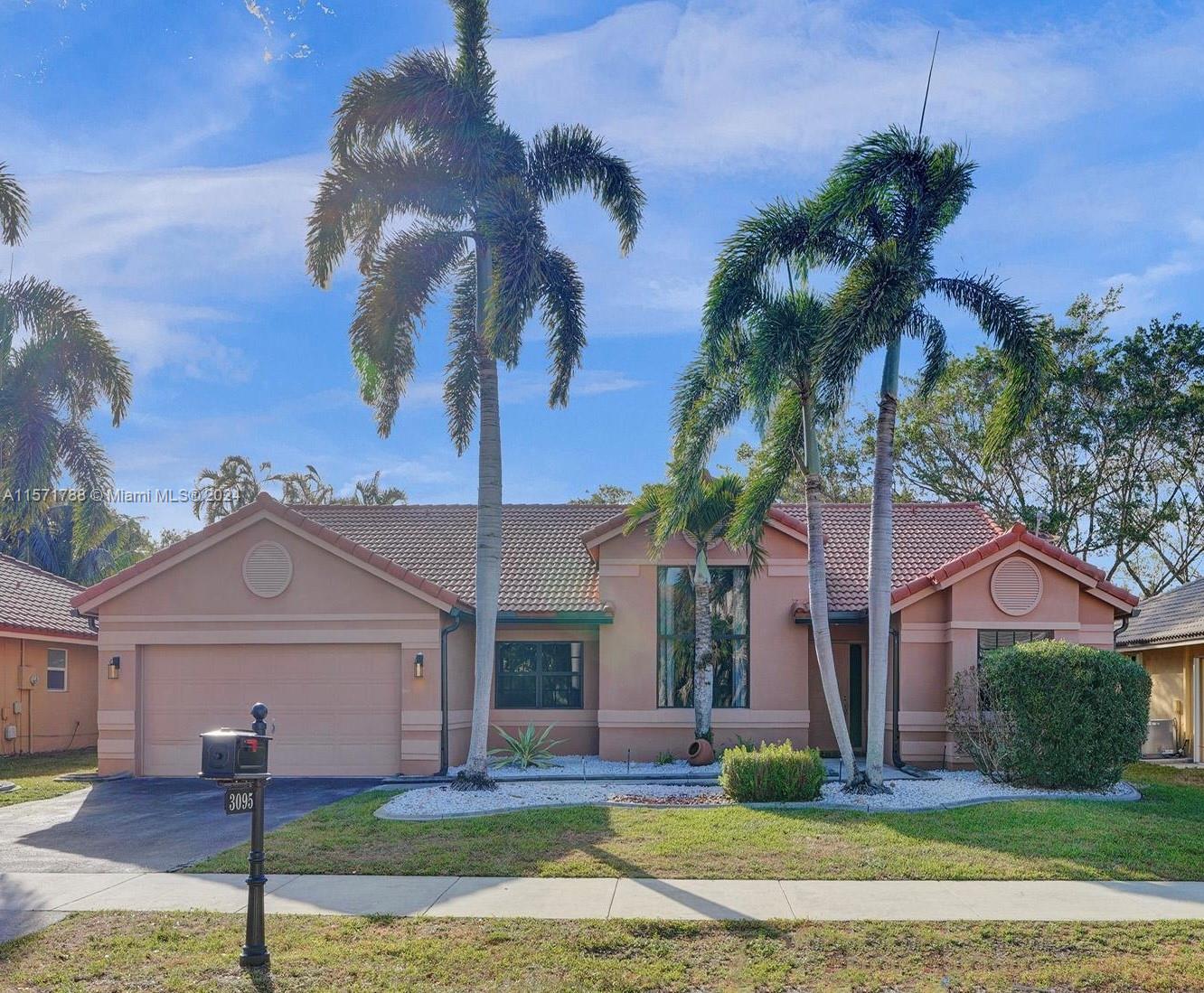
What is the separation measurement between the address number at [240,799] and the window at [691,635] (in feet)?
40.4

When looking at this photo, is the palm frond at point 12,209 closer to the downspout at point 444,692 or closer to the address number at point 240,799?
the downspout at point 444,692

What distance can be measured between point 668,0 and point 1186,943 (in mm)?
10767

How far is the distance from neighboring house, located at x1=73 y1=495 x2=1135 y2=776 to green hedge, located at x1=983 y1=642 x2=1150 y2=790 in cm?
297

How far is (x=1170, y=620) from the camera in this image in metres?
23.5

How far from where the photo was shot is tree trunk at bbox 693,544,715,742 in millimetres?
18422

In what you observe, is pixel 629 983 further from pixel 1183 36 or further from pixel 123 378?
pixel 123 378

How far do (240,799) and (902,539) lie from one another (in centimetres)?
1700

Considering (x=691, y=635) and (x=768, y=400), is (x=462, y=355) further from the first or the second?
(x=691, y=635)

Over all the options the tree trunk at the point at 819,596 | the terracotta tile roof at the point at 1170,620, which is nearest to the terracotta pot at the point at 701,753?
the tree trunk at the point at 819,596

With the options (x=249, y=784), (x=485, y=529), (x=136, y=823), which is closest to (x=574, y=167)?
(x=485, y=529)

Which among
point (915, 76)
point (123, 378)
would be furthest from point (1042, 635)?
point (123, 378)

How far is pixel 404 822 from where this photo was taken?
504 inches

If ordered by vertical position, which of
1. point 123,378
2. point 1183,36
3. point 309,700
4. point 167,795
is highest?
point 1183,36

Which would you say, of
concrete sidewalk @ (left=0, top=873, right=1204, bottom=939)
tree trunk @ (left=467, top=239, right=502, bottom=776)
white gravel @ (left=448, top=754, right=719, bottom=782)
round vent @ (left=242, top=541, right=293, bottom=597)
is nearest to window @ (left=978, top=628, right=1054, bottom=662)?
white gravel @ (left=448, top=754, right=719, bottom=782)
